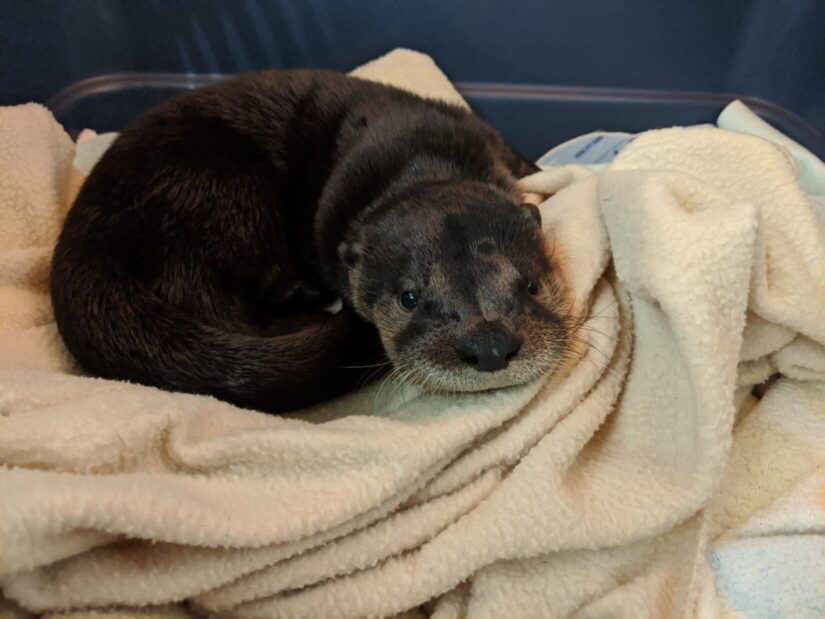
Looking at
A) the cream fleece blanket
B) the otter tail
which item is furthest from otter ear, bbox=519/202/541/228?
the otter tail

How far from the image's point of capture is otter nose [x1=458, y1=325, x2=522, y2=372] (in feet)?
3.29

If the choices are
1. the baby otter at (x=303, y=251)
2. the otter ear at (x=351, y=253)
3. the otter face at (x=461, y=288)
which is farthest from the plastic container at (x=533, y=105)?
the otter ear at (x=351, y=253)

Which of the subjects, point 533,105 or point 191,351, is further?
point 533,105

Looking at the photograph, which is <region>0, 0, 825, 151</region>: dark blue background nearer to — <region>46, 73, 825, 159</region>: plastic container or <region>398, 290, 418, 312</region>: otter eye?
<region>46, 73, 825, 159</region>: plastic container

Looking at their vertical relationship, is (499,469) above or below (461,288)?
below

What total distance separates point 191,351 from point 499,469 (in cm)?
54

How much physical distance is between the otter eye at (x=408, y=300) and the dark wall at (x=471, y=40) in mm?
1044

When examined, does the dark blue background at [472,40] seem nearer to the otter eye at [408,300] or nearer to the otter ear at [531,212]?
the otter ear at [531,212]

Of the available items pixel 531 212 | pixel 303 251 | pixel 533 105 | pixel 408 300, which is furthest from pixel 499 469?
pixel 533 105

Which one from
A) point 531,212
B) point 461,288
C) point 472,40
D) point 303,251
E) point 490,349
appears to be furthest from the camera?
point 472,40

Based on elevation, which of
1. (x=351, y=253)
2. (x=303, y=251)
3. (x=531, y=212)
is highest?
(x=531, y=212)

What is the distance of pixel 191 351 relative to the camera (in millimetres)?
1196

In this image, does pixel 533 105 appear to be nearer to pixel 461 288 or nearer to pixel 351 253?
pixel 351 253

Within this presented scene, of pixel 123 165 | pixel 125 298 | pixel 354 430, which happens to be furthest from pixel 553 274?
pixel 123 165
